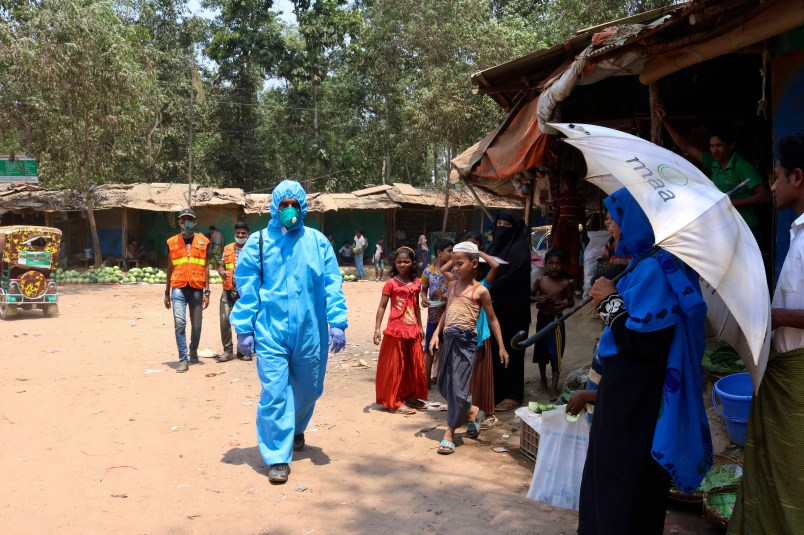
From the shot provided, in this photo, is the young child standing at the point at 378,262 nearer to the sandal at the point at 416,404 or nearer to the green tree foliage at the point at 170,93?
the green tree foliage at the point at 170,93

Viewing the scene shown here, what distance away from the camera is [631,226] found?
114 inches

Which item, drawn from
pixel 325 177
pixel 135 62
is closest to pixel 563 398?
pixel 135 62

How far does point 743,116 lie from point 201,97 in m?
23.2

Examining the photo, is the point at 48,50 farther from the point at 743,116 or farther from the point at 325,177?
the point at 743,116

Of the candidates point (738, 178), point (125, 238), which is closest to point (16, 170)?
point (125, 238)

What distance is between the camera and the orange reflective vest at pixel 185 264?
837 cm

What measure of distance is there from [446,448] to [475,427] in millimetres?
456

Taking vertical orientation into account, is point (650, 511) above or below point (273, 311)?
below

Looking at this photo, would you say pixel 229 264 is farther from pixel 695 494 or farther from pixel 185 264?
pixel 695 494

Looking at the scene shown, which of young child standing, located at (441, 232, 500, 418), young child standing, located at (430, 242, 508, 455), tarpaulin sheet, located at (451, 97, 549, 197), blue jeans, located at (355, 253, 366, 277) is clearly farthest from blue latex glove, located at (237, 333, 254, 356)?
blue jeans, located at (355, 253, 366, 277)

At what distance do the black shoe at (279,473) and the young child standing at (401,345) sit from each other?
2.02 meters

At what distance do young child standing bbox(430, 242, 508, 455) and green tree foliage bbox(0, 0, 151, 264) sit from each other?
16.7 m

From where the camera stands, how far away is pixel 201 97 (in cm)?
2616

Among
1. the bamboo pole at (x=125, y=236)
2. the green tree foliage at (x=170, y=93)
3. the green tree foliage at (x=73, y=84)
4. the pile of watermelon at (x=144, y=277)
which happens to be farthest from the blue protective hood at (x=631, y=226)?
the green tree foliage at (x=170, y=93)
